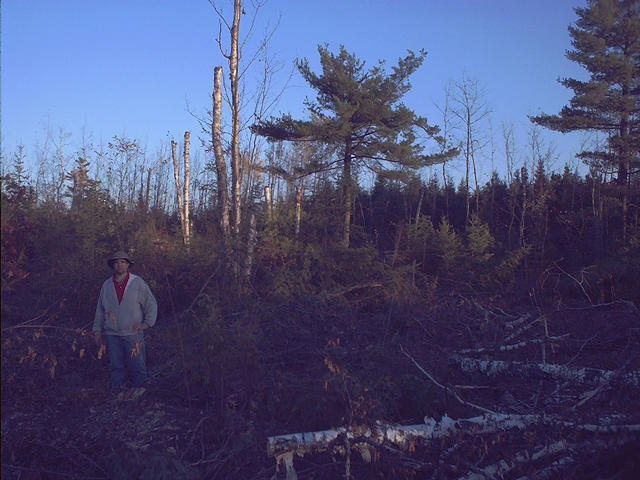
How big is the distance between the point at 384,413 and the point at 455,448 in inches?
36.6

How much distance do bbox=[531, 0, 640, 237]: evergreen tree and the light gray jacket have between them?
1708 centimetres

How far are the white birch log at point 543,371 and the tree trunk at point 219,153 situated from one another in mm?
4874

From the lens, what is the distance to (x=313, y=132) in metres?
16.9

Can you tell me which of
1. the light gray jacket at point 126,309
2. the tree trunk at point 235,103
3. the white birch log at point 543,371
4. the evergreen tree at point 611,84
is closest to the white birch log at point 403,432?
the white birch log at point 543,371

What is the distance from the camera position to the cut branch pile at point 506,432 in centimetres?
400

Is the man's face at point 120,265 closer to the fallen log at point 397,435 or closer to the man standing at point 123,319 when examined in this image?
the man standing at point 123,319

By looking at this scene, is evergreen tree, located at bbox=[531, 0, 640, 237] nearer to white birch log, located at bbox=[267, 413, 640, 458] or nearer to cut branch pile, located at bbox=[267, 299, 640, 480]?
cut branch pile, located at bbox=[267, 299, 640, 480]

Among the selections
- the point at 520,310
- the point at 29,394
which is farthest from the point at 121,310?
the point at 520,310

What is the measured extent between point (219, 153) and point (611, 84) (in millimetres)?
14699

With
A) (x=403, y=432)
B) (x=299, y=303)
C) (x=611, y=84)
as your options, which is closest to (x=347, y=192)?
(x=299, y=303)

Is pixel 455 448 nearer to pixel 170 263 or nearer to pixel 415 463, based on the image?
pixel 415 463

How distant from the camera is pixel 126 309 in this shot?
645 centimetres

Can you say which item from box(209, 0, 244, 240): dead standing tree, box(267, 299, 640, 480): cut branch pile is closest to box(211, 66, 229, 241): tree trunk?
box(209, 0, 244, 240): dead standing tree

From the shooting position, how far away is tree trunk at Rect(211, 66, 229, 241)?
443 inches
